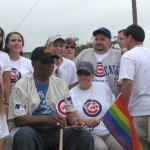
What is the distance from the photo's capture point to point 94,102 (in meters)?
5.35

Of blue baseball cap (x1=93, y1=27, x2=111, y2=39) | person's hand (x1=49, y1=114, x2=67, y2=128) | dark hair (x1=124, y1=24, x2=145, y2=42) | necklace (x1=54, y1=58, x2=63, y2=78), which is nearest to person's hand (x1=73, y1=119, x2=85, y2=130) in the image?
person's hand (x1=49, y1=114, x2=67, y2=128)

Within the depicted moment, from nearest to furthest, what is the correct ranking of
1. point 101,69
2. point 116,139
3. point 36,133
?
point 36,133
point 116,139
point 101,69

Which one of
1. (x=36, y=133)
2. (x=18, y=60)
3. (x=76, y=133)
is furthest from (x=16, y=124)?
(x=18, y=60)

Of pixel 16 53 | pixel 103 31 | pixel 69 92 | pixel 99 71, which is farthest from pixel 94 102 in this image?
pixel 16 53

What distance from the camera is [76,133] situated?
15.3 feet

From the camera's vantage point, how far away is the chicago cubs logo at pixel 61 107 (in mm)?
4805

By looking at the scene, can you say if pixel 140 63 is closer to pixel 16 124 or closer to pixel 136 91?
pixel 136 91

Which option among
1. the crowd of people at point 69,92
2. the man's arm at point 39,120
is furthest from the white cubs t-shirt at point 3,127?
the man's arm at point 39,120

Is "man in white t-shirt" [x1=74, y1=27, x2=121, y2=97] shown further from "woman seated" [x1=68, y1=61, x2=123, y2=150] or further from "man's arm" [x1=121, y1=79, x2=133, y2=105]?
"man's arm" [x1=121, y1=79, x2=133, y2=105]

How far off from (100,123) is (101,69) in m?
0.92

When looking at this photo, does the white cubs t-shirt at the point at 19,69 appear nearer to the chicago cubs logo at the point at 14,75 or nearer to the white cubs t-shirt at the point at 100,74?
the chicago cubs logo at the point at 14,75

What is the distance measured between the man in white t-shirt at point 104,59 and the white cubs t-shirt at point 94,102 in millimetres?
389

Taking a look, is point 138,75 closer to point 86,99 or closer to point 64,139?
point 86,99

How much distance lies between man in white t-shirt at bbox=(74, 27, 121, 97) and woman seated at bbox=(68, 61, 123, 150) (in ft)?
1.22
